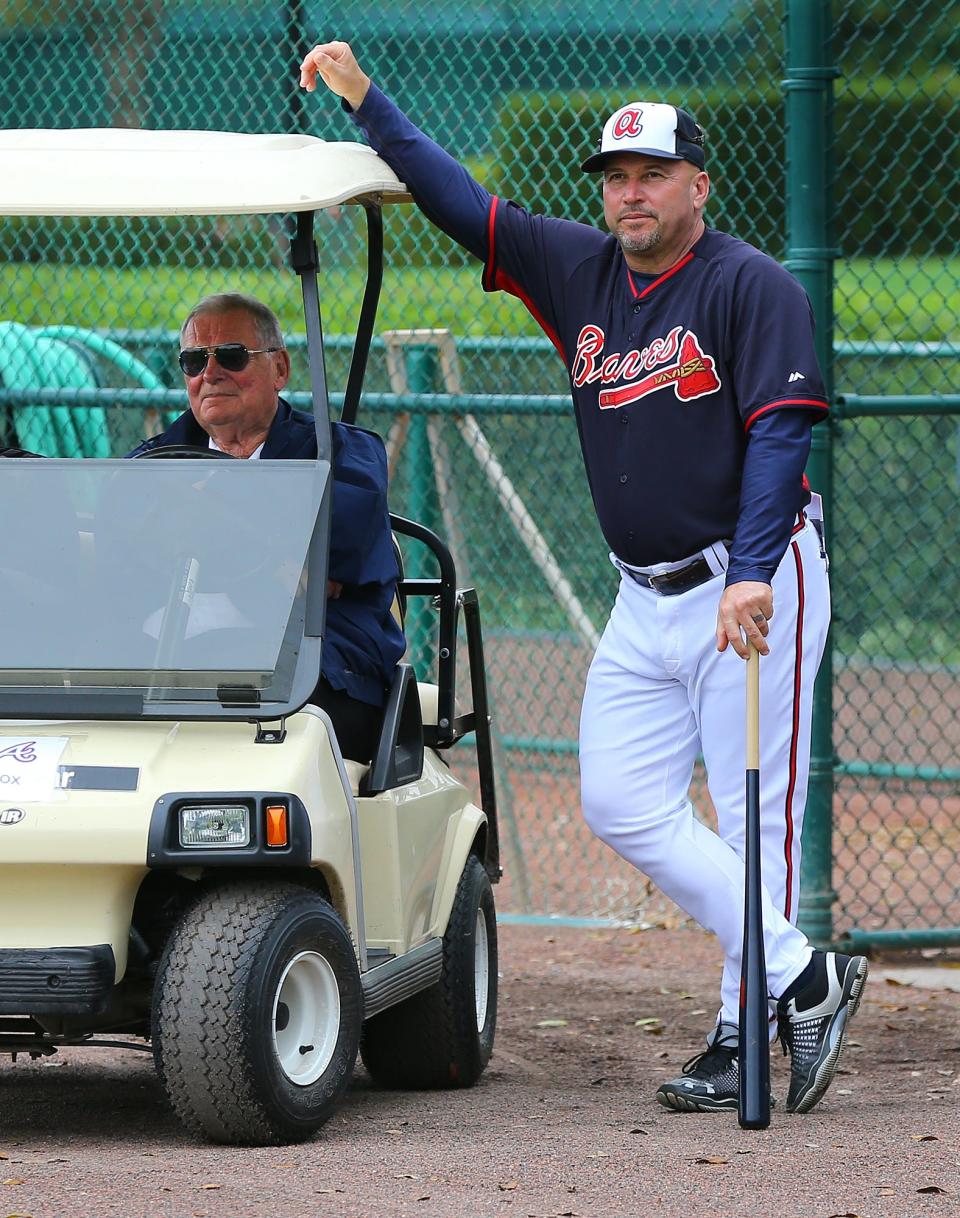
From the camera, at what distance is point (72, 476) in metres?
3.84

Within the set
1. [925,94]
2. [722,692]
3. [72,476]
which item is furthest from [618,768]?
[925,94]

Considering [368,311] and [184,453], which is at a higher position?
[368,311]

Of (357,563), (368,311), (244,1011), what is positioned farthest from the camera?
(368,311)

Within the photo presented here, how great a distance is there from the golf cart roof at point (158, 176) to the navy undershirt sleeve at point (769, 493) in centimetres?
91

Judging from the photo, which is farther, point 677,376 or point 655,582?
point 655,582

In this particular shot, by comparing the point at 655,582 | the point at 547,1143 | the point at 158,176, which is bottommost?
the point at 547,1143

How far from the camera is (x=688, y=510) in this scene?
402cm

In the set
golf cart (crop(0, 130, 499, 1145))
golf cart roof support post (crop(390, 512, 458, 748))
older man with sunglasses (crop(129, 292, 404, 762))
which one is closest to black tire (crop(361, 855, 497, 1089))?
golf cart (crop(0, 130, 499, 1145))

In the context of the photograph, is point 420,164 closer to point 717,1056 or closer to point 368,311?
point 368,311

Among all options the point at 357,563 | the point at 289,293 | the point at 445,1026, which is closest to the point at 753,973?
the point at 445,1026

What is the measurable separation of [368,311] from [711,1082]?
5.82ft

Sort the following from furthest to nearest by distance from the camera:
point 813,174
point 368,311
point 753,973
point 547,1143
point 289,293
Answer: point 289,293
point 813,174
point 368,311
point 753,973
point 547,1143

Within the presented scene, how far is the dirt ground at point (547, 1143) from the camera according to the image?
10.3 ft

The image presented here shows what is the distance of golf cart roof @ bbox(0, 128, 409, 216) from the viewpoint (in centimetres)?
363
